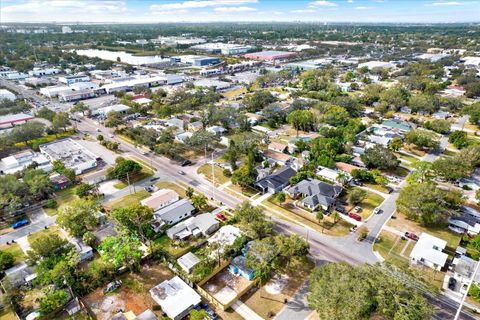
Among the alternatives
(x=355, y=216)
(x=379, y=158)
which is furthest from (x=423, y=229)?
(x=379, y=158)

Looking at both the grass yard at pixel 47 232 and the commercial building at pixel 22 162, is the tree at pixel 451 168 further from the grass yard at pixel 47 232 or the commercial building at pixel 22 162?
the commercial building at pixel 22 162

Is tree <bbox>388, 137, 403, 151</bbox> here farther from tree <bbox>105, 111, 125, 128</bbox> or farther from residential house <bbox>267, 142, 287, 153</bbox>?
tree <bbox>105, 111, 125, 128</bbox>

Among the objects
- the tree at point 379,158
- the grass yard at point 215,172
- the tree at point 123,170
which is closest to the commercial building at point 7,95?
the tree at point 123,170

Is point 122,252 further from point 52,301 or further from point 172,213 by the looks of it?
point 172,213

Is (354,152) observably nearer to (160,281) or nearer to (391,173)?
(391,173)

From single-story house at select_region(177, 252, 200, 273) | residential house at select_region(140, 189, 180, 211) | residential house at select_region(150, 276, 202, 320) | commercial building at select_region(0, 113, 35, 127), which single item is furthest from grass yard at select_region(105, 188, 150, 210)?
commercial building at select_region(0, 113, 35, 127)
